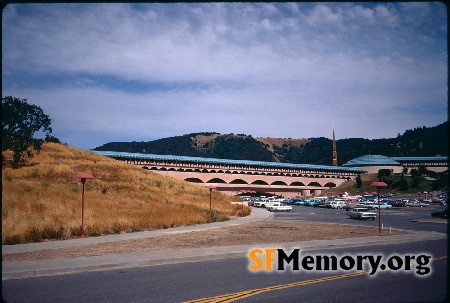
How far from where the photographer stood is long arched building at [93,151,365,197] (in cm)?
9463

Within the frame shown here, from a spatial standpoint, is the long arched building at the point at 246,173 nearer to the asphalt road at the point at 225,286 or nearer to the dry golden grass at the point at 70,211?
the dry golden grass at the point at 70,211

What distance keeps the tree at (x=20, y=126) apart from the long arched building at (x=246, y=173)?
122ft

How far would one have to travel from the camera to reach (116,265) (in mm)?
11414

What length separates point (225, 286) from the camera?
347 inches

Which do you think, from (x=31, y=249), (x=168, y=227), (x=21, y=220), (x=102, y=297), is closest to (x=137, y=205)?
(x=168, y=227)

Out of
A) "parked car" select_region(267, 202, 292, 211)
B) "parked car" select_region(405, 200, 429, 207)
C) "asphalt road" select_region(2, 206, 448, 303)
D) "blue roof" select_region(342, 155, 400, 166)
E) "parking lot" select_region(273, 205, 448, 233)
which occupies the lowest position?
"parked car" select_region(405, 200, 429, 207)

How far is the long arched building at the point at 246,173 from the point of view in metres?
94.6

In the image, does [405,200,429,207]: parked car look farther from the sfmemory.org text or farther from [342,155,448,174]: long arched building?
[342,155,448,174]: long arched building

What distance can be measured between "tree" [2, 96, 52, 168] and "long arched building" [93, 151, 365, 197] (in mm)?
37152

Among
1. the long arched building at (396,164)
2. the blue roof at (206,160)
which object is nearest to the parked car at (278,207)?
the blue roof at (206,160)

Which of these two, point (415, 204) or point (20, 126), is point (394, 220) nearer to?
point (415, 204)

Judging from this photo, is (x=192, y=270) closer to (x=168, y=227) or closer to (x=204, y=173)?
(x=168, y=227)

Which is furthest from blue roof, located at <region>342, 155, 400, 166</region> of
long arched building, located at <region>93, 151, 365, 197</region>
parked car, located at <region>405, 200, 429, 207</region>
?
parked car, located at <region>405, 200, 429, 207</region>

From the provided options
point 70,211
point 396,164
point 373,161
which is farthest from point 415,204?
point 373,161
